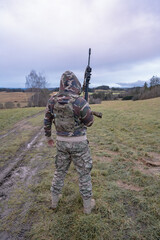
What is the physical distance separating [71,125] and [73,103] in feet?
1.30

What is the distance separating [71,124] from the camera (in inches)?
103

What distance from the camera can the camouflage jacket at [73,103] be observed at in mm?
2541

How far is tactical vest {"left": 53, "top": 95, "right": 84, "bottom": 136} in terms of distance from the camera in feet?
8.29

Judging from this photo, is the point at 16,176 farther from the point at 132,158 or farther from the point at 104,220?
the point at 132,158

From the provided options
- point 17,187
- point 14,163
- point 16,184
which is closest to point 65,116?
point 17,187

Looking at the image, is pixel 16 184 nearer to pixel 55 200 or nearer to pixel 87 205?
pixel 55 200

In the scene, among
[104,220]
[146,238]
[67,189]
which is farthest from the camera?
[67,189]

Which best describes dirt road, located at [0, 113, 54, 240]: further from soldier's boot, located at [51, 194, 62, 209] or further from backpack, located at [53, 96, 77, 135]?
backpack, located at [53, 96, 77, 135]

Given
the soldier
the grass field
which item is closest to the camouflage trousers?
the soldier

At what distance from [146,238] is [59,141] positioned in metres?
2.21

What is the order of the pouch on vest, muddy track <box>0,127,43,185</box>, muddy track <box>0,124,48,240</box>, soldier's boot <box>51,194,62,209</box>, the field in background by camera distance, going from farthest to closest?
the field in background
muddy track <box>0,127,43,185</box>
soldier's boot <box>51,194,62,209</box>
muddy track <box>0,124,48,240</box>
the pouch on vest

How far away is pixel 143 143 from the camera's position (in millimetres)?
7633

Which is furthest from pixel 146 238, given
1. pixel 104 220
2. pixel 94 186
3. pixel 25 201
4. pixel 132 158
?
pixel 132 158

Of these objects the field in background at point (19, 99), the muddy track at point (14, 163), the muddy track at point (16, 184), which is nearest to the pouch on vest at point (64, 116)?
the muddy track at point (16, 184)
